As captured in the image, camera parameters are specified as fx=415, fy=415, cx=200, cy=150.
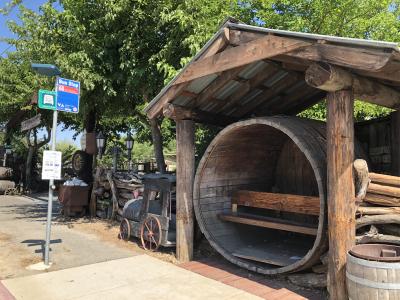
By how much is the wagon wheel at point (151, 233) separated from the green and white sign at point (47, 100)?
2820 millimetres

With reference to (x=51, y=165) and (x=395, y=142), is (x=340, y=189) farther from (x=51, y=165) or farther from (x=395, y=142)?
(x=51, y=165)

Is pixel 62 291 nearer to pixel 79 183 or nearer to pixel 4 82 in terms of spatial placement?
pixel 79 183

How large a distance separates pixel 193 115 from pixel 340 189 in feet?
11.1

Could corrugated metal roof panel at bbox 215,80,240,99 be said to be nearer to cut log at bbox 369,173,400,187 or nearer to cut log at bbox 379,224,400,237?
cut log at bbox 369,173,400,187

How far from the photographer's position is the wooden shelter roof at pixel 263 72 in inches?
180

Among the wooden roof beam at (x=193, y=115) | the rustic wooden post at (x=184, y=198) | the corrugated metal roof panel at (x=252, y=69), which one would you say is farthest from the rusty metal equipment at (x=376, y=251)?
the wooden roof beam at (x=193, y=115)

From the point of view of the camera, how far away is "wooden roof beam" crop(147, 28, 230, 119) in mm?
6145

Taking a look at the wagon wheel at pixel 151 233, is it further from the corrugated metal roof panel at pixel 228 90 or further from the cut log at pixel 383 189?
the cut log at pixel 383 189

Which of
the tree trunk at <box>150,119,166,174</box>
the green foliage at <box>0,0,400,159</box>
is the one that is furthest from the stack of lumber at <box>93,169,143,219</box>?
the green foliage at <box>0,0,400,159</box>

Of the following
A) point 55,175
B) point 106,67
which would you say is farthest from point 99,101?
point 55,175

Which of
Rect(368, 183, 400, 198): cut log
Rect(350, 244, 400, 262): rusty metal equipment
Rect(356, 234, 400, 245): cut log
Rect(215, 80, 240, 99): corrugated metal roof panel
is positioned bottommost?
Rect(350, 244, 400, 262): rusty metal equipment

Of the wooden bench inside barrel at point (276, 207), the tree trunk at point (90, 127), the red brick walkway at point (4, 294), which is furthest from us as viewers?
the tree trunk at point (90, 127)

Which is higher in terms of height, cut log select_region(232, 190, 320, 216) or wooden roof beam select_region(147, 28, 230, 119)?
wooden roof beam select_region(147, 28, 230, 119)

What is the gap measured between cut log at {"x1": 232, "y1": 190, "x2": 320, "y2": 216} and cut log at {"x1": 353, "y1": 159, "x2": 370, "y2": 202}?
1.00 m
